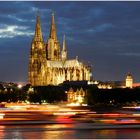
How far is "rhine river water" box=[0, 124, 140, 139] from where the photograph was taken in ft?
133

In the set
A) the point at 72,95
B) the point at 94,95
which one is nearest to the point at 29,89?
the point at 72,95

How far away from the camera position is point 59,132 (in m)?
43.9

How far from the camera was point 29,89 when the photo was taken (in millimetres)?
195625

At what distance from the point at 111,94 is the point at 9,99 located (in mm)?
32102

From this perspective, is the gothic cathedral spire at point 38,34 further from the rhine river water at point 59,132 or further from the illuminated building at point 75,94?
the rhine river water at point 59,132

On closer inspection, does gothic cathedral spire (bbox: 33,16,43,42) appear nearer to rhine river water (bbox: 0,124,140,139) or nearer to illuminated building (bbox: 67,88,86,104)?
illuminated building (bbox: 67,88,86,104)

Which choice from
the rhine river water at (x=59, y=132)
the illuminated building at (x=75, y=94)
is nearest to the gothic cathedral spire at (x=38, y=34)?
the illuminated building at (x=75, y=94)

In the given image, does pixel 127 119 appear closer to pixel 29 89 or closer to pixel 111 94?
pixel 111 94

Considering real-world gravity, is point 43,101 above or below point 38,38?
below

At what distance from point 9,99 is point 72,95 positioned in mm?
23797

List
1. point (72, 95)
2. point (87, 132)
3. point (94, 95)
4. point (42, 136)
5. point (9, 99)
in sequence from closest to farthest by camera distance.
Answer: point (42, 136) → point (87, 132) → point (94, 95) → point (9, 99) → point (72, 95)

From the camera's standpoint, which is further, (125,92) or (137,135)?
(125,92)

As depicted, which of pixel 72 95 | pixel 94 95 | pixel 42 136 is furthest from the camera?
pixel 72 95

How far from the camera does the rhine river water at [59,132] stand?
40.6m
